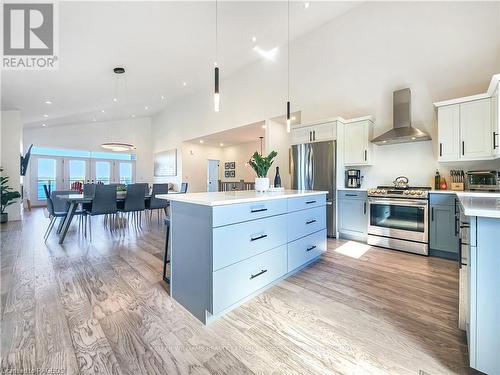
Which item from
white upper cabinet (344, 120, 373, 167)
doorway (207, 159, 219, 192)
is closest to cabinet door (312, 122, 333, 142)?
white upper cabinet (344, 120, 373, 167)

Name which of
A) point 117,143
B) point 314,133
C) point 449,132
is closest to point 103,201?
point 117,143

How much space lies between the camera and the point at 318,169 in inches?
151

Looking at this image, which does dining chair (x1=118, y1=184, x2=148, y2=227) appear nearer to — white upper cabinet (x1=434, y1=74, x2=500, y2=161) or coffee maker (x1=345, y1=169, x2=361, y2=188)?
coffee maker (x1=345, y1=169, x2=361, y2=188)

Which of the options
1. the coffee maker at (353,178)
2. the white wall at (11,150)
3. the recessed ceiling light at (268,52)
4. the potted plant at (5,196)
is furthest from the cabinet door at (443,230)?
the white wall at (11,150)

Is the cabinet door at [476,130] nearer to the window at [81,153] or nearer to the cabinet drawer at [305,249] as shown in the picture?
the cabinet drawer at [305,249]

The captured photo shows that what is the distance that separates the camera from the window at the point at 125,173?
1002 cm

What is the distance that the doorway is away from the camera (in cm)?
924

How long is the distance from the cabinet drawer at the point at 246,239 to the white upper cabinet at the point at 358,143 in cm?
235

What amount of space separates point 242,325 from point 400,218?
9.09ft

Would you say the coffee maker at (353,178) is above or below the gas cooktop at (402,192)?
above

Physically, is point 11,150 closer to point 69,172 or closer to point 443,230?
point 69,172

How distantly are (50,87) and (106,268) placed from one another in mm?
4488

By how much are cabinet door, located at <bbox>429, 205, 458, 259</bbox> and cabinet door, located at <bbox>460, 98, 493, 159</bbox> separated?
722mm

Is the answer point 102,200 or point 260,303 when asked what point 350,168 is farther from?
point 102,200
